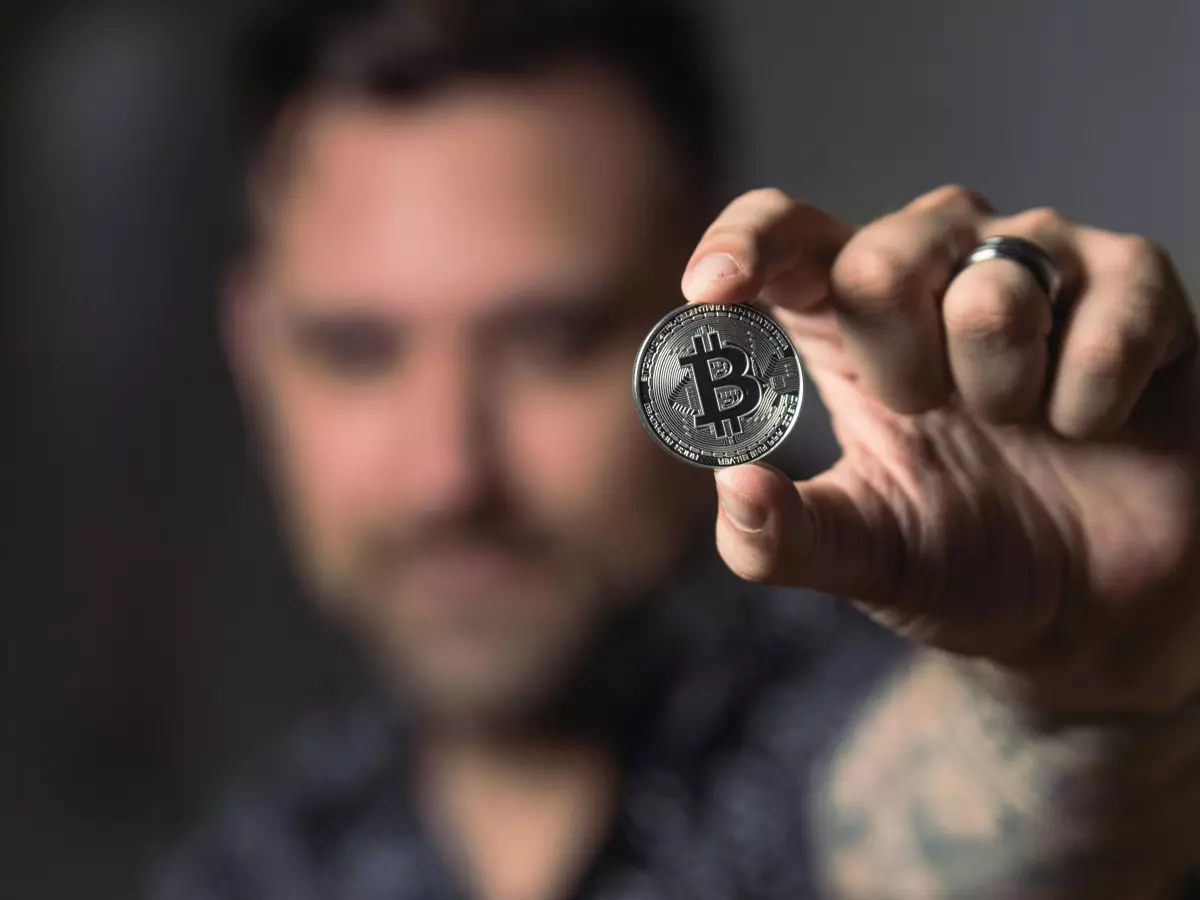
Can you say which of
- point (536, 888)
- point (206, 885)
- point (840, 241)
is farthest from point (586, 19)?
point (206, 885)

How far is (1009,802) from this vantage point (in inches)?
40.2

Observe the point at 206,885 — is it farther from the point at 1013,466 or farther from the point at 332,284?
the point at 1013,466

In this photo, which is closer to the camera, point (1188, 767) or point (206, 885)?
point (1188, 767)

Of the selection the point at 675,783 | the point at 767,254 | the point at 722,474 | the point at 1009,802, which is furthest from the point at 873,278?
the point at 675,783

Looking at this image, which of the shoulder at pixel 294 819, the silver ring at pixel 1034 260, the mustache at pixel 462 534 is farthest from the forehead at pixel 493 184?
the silver ring at pixel 1034 260

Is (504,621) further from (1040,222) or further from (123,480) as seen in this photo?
(1040,222)

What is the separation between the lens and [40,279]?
249 cm

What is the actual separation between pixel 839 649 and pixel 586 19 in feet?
4.15

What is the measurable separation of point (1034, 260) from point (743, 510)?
0.28 m

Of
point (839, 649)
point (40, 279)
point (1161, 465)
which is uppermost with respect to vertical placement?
point (40, 279)

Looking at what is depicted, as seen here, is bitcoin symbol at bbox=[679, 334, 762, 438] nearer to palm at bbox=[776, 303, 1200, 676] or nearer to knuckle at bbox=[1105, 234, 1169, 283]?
palm at bbox=[776, 303, 1200, 676]

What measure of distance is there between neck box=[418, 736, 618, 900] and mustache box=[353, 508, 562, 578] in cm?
38

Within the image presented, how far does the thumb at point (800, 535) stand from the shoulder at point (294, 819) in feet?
4.89

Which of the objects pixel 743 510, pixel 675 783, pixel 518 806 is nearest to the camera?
pixel 743 510
